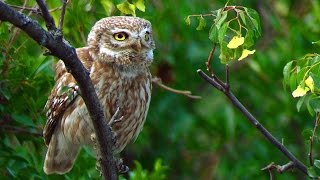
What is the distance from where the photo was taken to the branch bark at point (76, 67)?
12.7 ft

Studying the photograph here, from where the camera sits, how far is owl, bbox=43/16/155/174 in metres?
5.30

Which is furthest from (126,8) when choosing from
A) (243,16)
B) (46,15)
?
(46,15)

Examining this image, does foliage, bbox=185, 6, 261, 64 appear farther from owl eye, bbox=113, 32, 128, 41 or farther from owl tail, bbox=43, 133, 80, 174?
owl tail, bbox=43, 133, 80, 174

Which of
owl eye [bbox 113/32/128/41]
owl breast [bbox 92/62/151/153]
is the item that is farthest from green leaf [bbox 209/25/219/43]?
owl breast [bbox 92/62/151/153]

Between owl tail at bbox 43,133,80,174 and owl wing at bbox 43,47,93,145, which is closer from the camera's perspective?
owl wing at bbox 43,47,93,145

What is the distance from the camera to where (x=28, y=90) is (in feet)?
19.6

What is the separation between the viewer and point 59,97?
18.3 feet

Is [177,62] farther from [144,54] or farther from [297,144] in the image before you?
[144,54]

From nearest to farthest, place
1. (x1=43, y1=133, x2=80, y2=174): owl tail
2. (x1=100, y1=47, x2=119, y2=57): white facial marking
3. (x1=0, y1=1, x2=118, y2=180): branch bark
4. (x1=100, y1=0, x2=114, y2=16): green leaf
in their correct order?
(x1=0, y1=1, x2=118, y2=180): branch bark → (x1=100, y1=47, x2=119, y2=57): white facial marking → (x1=100, y1=0, x2=114, y2=16): green leaf → (x1=43, y1=133, x2=80, y2=174): owl tail

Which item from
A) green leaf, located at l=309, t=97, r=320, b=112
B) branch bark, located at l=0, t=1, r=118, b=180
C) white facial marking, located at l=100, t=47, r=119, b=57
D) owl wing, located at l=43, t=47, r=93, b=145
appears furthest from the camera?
owl wing, located at l=43, t=47, r=93, b=145

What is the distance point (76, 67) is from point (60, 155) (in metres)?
1.89

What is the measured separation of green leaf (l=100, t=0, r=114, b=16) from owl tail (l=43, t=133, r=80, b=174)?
2.28 ft

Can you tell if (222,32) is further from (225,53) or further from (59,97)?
(59,97)

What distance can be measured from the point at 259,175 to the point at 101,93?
3387 mm
